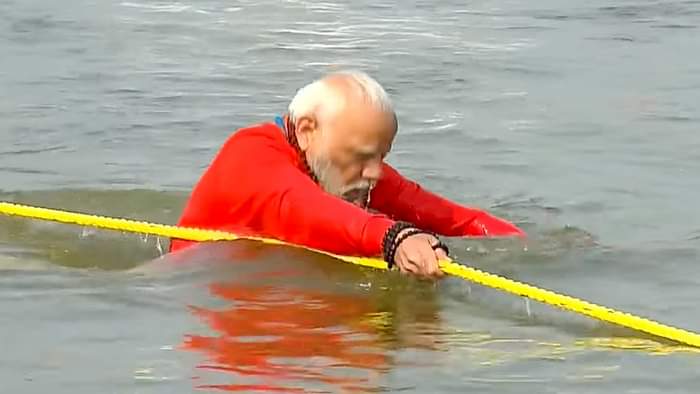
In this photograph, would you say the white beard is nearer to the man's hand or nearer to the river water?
the river water

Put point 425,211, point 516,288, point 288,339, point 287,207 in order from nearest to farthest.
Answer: point 288,339 < point 516,288 < point 287,207 < point 425,211

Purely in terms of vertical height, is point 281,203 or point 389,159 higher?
point 281,203

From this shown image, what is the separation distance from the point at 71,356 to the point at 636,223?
3.40 metres

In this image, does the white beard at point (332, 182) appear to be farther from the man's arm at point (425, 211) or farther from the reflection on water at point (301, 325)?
the man's arm at point (425, 211)

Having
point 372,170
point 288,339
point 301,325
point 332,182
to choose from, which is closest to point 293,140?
point 332,182

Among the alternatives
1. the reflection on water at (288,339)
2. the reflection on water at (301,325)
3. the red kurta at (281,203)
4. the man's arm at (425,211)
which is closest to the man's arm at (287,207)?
the red kurta at (281,203)

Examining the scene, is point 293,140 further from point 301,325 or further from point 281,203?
point 301,325

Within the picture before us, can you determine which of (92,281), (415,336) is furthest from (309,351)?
(92,281)

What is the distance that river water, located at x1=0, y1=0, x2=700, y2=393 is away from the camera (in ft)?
15.5

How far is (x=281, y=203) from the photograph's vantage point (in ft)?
18.5

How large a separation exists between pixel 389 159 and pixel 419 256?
159 inches

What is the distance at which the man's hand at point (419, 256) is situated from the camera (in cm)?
519

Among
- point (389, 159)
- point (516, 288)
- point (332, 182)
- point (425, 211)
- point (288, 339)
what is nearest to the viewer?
point (288, 339)

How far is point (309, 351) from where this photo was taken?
4781 mm
